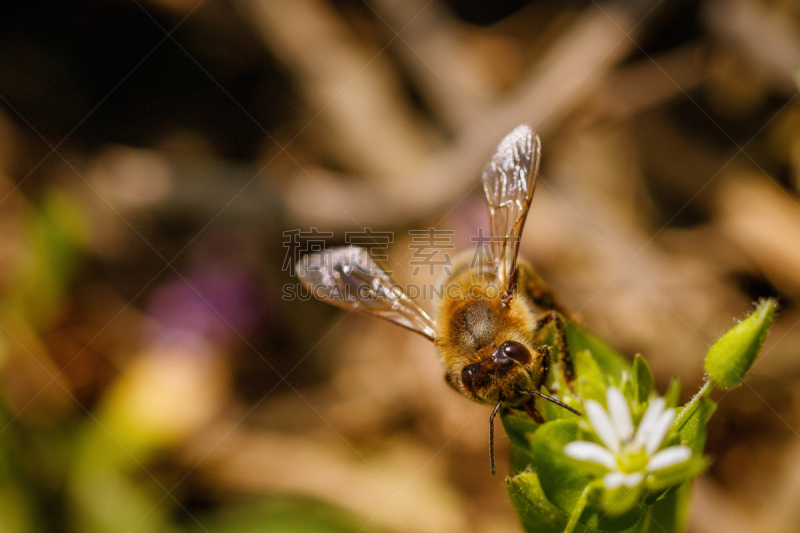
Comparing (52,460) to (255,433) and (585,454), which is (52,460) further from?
(585,454)

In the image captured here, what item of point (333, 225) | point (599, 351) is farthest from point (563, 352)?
point (333, 225)

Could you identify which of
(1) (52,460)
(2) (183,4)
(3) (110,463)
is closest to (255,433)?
(3) (110,463)

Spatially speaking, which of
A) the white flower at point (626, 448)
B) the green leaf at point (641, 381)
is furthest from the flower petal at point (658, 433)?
the green leaf at point (641, 381)

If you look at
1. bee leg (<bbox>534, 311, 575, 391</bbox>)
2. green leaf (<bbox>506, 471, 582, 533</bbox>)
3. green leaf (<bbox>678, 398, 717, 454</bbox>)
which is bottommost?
green leaf (<bbox>506, 471, 582, 533</bbox>)

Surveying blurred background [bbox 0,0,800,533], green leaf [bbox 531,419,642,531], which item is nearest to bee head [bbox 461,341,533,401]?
green leaf [bbox 531,419,642,531]

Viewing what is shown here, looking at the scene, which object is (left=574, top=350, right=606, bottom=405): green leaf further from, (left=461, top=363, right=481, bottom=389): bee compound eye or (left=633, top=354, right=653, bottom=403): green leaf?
(left=461, top=363, right=481, bottom=389): bee compound eye

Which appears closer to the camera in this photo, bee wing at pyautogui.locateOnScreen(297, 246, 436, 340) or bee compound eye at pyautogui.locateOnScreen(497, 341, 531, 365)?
bee compound eye at pyautogui.locateOnScreen(497, 341, 531, 365)

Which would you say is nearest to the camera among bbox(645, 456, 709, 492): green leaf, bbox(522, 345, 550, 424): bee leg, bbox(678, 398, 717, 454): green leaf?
bbox(645, 456, 709, 492): green leaf

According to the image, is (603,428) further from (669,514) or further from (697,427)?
(669,514)
